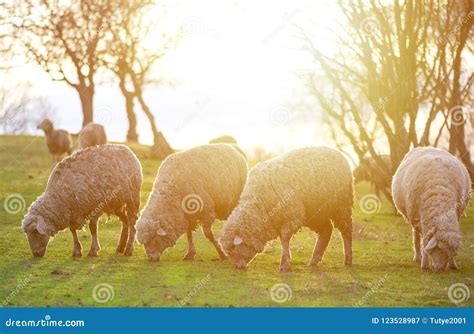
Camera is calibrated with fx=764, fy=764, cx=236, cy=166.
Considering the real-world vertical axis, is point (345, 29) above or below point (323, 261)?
above

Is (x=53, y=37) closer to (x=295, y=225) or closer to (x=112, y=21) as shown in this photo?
(x=112, y=21)

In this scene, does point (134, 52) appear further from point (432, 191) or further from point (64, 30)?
point (432, 191)

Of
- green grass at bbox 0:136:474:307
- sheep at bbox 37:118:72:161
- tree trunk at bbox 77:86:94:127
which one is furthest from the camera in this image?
tree trunk at bbox 77:86:94:127

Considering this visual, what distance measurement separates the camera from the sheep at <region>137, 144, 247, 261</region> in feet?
56.9

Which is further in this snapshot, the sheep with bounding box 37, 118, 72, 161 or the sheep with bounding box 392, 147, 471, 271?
the sheep with bounding box 37, 118, 72, 161

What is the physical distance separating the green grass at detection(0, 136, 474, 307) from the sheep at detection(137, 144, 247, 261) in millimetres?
657

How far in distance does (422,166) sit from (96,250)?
8123 millimetres

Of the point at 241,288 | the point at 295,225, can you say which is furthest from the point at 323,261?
the point at 241,288

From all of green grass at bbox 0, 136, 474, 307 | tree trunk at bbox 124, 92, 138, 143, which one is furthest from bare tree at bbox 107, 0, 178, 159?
green grass at bbox 0, 136, 474, 307

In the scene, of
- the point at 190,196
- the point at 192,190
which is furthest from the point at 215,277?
the point at 192,190

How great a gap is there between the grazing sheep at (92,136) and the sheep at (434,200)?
2066cm

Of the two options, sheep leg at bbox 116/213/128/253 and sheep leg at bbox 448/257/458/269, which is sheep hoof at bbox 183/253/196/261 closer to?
sheep leg at bbox 116/213/128/253

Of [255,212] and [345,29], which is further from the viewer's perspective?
[345,29]

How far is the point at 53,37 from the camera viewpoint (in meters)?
49.7
